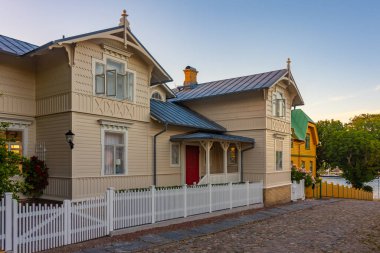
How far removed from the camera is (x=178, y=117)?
17922mm

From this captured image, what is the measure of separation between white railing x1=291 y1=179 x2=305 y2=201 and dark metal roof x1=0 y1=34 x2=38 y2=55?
695 inches

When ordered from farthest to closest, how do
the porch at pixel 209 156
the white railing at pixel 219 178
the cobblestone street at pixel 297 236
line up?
the porch at pixel 209 156 < the white railing at pixel 219 178 < the cobblestone street at pixel 297 236

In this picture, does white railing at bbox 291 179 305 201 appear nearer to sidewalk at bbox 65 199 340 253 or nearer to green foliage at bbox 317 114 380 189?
sidewalk at bbox 65 199 340 253

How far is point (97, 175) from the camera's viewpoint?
43.6ft

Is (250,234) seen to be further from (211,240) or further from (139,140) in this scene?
(139,140)

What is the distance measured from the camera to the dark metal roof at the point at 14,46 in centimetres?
1292

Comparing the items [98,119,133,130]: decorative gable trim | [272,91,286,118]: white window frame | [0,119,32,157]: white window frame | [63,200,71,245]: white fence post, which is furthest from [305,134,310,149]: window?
[63,200,71,245]: white fence post

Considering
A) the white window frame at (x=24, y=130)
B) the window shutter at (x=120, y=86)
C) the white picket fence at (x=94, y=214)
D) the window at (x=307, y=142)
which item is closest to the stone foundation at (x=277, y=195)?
the white picket fence at (x=94, y=214)

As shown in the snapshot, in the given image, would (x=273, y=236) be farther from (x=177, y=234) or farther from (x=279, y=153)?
(x=279, y=153)

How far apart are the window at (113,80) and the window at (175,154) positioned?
150 inches

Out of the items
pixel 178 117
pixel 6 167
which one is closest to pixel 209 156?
pixel 178 117

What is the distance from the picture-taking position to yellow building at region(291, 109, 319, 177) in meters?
35.1

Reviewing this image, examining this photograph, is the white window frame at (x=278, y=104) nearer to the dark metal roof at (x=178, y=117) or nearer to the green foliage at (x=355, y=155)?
the dark metal roof at (x=178, y=117)

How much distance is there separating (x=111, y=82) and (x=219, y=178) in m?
7.56
